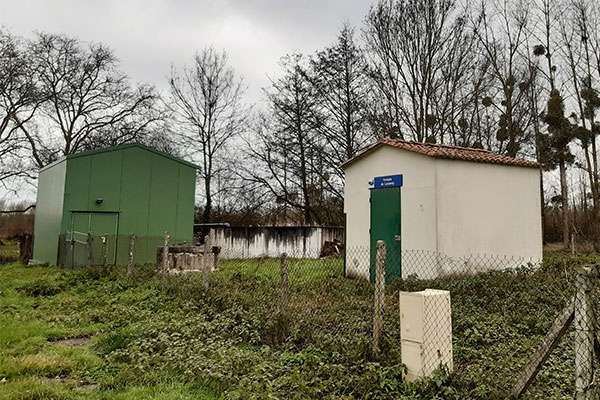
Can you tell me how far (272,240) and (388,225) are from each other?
389 inches

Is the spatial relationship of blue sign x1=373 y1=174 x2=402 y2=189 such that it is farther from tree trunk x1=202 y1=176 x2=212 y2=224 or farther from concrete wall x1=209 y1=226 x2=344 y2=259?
tree trunk x1=202 y1=176 x2=212 y2=224

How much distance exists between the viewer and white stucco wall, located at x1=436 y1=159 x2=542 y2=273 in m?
10.4

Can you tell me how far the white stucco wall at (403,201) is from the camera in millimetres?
10359

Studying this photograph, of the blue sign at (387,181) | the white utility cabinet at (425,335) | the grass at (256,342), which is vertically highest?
the blue sign at (387,181)

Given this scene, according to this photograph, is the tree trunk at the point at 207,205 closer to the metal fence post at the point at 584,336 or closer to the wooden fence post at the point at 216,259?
the wooden fence post at the point at 216,259

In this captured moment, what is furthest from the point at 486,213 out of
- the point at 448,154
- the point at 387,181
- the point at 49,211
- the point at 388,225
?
the point at 49,211

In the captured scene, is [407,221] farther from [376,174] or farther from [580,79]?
[580,79]

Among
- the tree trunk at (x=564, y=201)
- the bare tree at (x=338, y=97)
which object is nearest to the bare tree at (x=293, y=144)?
the bare tree at (x=338, y=97)

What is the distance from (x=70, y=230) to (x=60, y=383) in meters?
13.0

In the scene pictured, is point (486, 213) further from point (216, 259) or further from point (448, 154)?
point (216, 259)

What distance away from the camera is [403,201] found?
10.9 m

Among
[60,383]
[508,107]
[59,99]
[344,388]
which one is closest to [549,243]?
[508,107]

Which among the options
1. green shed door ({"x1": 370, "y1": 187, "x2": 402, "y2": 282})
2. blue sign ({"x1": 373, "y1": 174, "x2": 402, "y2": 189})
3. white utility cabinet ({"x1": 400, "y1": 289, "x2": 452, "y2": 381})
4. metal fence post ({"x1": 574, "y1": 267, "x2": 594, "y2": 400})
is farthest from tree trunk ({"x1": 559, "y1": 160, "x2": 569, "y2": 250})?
metal fence post ({"x1": 574, "y1": 267, "x2": 594, "y2": 400})

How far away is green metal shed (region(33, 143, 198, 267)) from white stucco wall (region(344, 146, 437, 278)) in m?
7.97
